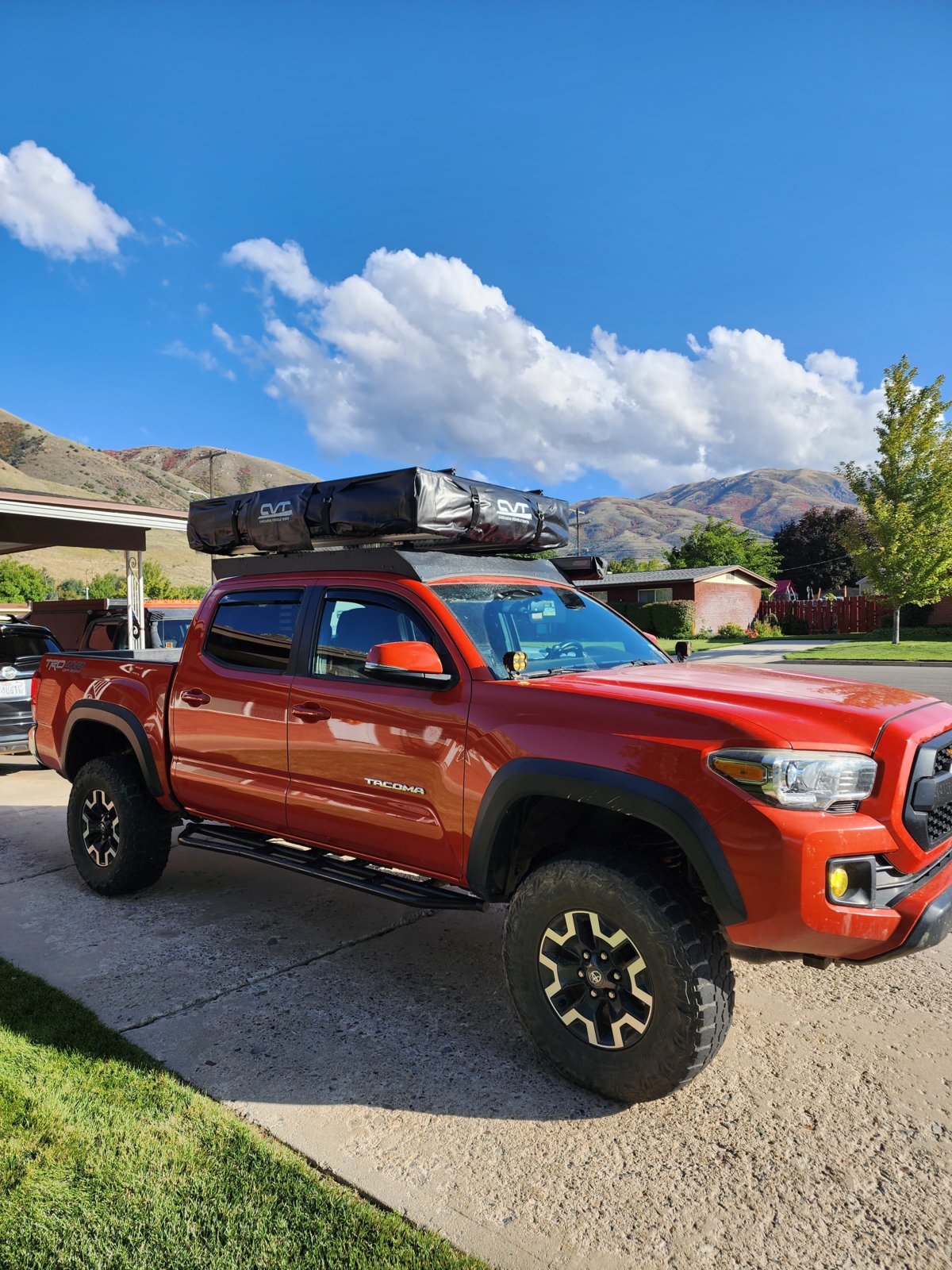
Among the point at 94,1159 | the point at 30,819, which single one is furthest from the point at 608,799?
the point at 30,819

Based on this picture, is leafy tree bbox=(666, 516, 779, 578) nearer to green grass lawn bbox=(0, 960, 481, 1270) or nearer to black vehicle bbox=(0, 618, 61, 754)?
black vehicle bbox=(0, 618, 61, 754)

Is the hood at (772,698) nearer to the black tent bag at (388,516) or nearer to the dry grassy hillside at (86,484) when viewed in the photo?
the black tent bag at (388,516)

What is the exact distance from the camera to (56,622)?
19484 mm

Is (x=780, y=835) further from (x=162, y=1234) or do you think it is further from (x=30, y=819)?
(x=30, y=819)

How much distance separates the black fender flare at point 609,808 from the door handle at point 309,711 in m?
1.02

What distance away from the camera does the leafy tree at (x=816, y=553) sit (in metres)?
60.9

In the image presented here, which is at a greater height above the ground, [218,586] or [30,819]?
[218,586]

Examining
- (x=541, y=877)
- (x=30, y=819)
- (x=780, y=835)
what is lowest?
(x=30, y=819)

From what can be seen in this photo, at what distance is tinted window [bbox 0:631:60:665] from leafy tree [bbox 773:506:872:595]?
57504 mm

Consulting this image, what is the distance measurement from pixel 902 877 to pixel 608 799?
975 millimetres

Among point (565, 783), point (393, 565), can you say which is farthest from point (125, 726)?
point (565, 783)

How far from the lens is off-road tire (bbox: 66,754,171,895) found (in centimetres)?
499

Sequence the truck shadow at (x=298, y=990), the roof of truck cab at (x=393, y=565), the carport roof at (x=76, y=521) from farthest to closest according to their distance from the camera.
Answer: the carport roof at (x=76, y=521) → the roof of truck cab at (x=393, y=565) → the truck shadow at (x=298, y=990)

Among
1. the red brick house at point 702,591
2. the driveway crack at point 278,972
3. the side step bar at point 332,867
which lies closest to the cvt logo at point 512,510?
the side step bar at point 332,867
